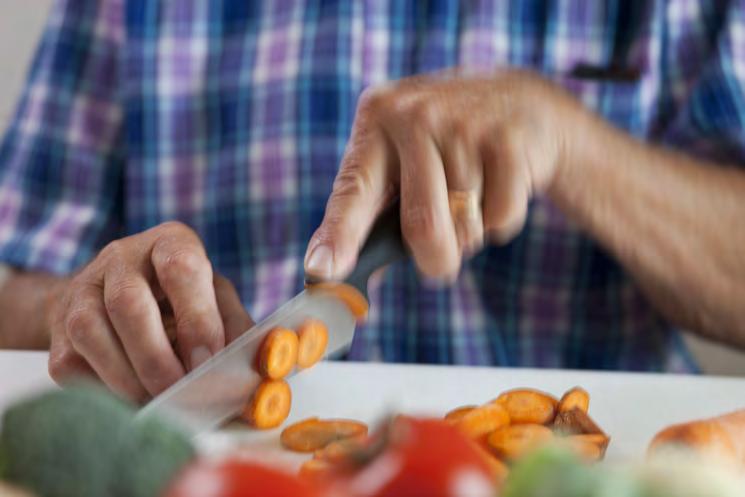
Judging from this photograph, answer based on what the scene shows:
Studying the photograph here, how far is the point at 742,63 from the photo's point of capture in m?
1.20

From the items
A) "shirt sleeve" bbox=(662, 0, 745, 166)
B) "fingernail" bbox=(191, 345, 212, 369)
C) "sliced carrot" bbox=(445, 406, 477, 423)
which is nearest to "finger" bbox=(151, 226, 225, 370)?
"fingernail" bbox=(191, 345, 212, 369)

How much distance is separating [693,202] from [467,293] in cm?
32

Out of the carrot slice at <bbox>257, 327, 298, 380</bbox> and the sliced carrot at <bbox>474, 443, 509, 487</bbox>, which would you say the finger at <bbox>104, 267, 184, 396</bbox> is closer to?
the carrot slice at <bbox>257, 327, 298, 380</bbox>

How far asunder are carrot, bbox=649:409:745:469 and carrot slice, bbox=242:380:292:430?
31 cm

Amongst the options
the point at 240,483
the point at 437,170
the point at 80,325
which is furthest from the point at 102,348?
the point at 240,483

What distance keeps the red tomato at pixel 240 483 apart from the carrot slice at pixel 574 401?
A: 532 mm

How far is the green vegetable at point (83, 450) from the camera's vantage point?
0.26 metres

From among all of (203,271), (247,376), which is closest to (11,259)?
(203,271)

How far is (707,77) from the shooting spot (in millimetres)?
1205

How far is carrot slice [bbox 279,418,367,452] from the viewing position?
71 centimetres

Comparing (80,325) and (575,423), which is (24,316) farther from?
(575,423)

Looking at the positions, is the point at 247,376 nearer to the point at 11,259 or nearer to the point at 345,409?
the point at 345,409

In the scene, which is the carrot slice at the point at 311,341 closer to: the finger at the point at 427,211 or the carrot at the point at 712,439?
the finger at the point at 427,211

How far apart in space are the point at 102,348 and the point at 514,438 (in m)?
0.41
